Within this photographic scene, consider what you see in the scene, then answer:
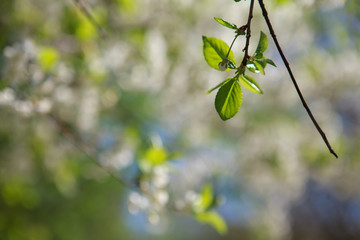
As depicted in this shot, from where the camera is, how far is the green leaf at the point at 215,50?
0.29 m

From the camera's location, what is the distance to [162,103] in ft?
4.93

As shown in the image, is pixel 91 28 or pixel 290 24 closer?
pixel 91 28

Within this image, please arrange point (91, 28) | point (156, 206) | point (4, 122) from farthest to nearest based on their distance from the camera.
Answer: point (4, 122) < point (91, 28) < point (156, 206)

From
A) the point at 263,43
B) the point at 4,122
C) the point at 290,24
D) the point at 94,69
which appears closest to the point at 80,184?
the point at 4,122

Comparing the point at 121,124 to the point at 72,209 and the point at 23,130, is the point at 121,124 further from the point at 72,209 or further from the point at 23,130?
the point at 72,209

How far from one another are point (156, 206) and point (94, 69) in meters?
0.59

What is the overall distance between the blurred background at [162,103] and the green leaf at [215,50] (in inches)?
12.9

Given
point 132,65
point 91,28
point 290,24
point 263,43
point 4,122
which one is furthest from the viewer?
point 290,24

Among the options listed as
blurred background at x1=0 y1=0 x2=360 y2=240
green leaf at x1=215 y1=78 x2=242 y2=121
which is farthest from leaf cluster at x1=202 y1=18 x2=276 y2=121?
blurred background at x1=0 y1=0 x2=360 y2=240

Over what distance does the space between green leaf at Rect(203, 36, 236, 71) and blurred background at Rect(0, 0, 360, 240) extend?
33 cm

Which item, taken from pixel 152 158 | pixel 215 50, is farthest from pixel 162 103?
pixel 215 50

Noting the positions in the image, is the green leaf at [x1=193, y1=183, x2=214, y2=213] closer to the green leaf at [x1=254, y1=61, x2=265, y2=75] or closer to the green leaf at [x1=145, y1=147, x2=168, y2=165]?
the green leaf at [x1=145, y1=147, x2=168, y2=165]

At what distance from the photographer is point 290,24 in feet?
4.59

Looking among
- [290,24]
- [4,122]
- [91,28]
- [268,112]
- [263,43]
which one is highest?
[290,24]
